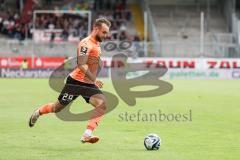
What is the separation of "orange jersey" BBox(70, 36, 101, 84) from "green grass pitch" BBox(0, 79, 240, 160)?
1330mm

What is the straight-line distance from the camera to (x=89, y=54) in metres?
13.3

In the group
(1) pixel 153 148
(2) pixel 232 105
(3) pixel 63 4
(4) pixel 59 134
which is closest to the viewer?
(1) pixel 153 148

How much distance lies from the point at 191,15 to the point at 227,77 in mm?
13596

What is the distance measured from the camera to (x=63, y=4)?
58.2 meters

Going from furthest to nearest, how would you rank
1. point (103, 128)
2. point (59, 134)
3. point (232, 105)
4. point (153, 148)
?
point (232, 105) < point (103, 128) < point (59, 134) < point (153, 148)

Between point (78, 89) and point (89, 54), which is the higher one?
point (89, 54)

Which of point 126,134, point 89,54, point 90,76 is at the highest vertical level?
point 89,54

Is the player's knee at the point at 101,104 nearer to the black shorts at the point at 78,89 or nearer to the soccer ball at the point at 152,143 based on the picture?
the black shorts at the point at 78,89

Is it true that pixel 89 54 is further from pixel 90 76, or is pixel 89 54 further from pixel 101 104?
pixel 101 104

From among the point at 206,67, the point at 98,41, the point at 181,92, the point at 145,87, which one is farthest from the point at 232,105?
the point at 206,67

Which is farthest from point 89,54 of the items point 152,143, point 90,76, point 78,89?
point 152,143

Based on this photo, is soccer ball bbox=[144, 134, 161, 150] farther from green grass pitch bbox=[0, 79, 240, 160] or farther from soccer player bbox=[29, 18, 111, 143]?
soccer player bbox=[29, 18, 111, 143]

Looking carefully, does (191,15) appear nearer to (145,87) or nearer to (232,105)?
(145,87)

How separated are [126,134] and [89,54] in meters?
3.02
